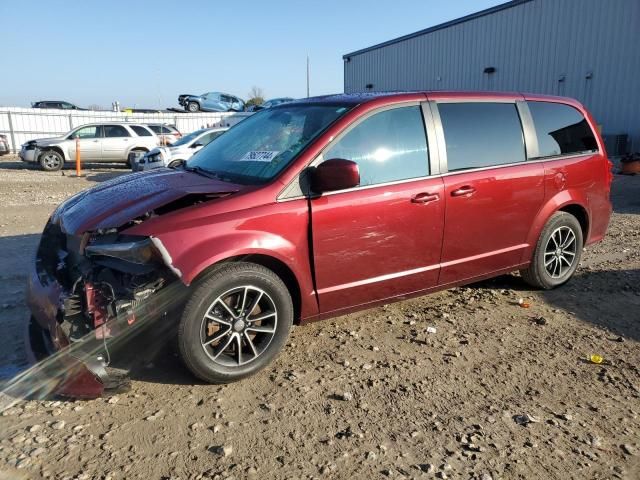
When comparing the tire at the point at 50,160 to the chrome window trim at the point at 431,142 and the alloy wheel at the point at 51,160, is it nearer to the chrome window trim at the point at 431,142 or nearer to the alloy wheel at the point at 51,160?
the alloy wheel at the point at 51,160

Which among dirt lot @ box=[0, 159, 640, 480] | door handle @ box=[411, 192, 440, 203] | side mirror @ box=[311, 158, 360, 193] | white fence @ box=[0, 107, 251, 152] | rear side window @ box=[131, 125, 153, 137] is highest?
white fence @ box=[0, 107, 251, 152]

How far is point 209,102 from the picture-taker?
3312 cm

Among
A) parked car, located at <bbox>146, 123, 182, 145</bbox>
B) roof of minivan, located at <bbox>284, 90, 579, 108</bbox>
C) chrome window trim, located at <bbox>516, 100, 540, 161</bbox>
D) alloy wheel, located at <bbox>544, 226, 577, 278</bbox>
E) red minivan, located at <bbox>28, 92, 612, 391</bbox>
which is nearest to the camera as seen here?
red minivan, located at <bbox>28, 92, 612, 391</bbox>

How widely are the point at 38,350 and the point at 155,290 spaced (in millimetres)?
939

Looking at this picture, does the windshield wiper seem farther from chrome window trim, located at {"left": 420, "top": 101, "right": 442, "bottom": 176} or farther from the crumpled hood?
chrome window trim, located at {"left": 420, "top": 101, "right": 442, "bottom": 176}

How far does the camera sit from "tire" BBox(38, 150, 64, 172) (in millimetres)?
16969

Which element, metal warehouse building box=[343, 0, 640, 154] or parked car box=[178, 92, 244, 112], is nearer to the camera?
metal warehouse building box=[343, 0, 640, 154]

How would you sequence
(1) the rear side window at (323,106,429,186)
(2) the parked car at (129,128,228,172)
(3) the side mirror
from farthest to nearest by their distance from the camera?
1. (2) the parked car at (129,128,228,172)
2. (1) the rear side window at (323,106,429,186)
3. (3) the side mirror

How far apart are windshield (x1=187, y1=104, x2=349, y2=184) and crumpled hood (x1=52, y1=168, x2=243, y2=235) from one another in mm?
204

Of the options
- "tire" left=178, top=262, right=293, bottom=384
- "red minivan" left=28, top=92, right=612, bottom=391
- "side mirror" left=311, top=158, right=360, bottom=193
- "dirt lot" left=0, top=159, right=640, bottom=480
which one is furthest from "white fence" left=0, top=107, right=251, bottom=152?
"tire" left=178, top=262, right=293, bottom=384

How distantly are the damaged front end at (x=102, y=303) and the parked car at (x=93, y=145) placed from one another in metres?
15.8

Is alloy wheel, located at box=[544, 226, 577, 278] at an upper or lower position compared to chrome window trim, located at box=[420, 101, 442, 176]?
lower

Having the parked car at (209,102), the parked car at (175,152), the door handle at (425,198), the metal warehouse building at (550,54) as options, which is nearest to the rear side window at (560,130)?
the door handle at (425,198)

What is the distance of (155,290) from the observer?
9.65 ft
